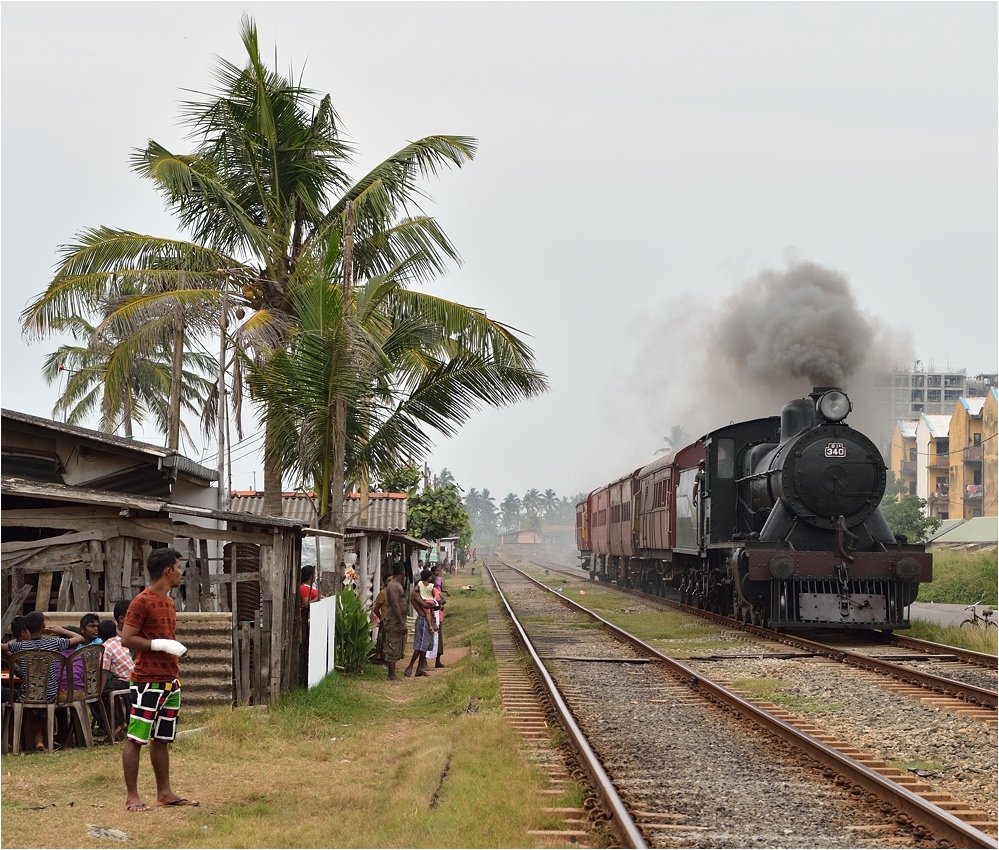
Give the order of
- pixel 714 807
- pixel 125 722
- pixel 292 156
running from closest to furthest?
pixel 714 807
pixel 125 722
pixel 292 156

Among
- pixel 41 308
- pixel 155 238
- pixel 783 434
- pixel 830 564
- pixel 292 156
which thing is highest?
pixel 292 156

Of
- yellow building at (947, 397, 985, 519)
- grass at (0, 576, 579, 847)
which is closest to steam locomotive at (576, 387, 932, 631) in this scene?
grass at (0, 576, 579, 847)

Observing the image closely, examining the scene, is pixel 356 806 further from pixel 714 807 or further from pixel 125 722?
pixel 125 722

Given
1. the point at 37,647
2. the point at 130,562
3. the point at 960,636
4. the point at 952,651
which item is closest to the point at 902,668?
the point at 952,651

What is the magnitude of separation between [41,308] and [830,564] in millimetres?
11602

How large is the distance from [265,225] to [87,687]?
8.82 metres

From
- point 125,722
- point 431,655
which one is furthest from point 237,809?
point 431,655

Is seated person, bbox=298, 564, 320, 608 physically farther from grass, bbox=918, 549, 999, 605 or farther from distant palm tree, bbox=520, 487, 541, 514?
distant palm tree, bbox=520, 487, 541, 514

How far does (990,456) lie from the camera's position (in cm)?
6069

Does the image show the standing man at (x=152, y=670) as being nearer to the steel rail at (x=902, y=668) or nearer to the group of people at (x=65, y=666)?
the group of people at (x=65, y=666)

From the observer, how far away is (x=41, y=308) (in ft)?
50.5

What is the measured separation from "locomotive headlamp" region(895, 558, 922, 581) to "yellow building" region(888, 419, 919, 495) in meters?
62.5

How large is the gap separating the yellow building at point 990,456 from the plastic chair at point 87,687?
5605 cm

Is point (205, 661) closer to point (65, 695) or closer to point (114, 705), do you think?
point (114, 705)
